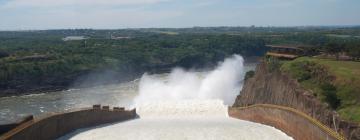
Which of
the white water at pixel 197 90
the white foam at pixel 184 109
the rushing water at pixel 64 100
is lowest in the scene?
the rushing water at pixel 64 100

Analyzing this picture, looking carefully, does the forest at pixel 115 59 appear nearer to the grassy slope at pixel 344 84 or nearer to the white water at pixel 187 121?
the grassy slope at pixel 344 84

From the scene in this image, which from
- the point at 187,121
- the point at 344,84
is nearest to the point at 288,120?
the point at 344,84

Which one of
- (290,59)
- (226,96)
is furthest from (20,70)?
(290,59)

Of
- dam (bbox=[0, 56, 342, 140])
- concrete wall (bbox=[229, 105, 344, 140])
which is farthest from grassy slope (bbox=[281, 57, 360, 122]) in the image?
dam (bbox=[0, 56, 342, 140])

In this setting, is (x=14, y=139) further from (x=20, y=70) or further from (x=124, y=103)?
(x=20, y=70)

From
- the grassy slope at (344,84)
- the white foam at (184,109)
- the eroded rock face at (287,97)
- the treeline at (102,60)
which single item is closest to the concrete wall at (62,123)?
the white foam at (184,109)

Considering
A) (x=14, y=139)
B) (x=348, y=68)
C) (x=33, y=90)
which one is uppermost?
(x=348, y=68)

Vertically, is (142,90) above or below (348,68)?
below

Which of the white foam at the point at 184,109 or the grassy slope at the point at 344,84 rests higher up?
the grassy slope at the point at 344,84
